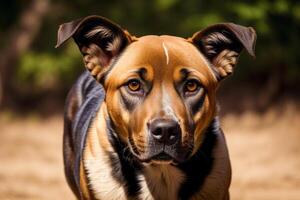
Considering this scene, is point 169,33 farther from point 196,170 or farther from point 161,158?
point 161,158

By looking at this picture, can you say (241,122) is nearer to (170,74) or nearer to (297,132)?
(297,132)

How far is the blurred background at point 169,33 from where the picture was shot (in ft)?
35.9

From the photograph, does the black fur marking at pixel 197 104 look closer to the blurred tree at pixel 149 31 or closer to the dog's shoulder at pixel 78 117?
the dog's shoulder at pixel 78 117

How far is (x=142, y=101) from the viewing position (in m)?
4.78

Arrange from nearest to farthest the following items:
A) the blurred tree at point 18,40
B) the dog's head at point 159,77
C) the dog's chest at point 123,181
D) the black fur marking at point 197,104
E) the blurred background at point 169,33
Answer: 1. the dog's head at point 159,77
2. the black fur marking at point 197,104
3. the dog's chest at point 123,181
4. the blurred background at point 169,33
5. the blurred tree at point 18,40

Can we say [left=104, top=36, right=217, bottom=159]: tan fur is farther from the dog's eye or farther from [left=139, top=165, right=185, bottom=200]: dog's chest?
[left=139, top=165, right=185, bottom=200]: dog's chest

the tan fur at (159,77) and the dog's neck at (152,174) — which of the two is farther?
the dog's neck at (152,174)

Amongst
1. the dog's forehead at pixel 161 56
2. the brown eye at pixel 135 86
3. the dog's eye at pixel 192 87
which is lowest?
the dog's eye at pixel 192 87

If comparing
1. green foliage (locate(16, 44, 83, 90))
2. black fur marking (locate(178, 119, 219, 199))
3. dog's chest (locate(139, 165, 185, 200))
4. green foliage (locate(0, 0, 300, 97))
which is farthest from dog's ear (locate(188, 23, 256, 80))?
green foliage (locate(16, 44, 83, 90))

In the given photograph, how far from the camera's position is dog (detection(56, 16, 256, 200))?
4.69 m

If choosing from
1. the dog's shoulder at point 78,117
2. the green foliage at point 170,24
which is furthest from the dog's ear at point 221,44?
the green foliage at point 170,24

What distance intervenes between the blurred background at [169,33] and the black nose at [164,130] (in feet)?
15.7

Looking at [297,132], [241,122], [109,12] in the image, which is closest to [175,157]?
[297,132]

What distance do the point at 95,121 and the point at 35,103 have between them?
12698 millimetres
